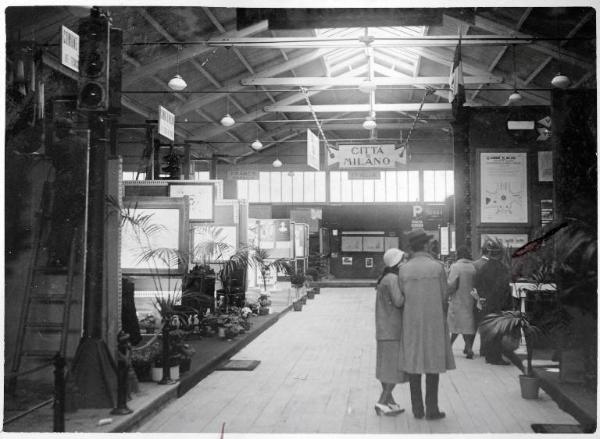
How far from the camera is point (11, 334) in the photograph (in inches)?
183

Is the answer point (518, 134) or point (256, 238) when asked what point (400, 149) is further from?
point (518, 134)

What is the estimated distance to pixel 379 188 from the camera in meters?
25.2

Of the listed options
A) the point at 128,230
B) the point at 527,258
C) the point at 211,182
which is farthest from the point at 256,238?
the point at 527,258

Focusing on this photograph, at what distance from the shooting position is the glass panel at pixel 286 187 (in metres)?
26.1

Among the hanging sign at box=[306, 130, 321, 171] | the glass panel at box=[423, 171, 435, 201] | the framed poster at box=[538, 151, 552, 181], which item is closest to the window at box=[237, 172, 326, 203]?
the glass panel at box=[423, 171, 435, 201]

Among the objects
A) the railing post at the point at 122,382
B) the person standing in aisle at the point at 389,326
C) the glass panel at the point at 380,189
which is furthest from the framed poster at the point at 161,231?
the glass panel at the point at 380,189

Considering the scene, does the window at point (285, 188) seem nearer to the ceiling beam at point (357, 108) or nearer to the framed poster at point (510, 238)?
the ceiling beam at point (357, 108)

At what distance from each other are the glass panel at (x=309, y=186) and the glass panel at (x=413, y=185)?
3.78 meters

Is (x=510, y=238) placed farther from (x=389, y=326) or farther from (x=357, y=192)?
(x=357, y=192)

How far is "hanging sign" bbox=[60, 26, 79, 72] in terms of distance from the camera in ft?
13.8

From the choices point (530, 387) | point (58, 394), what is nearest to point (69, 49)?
point (58, 394)

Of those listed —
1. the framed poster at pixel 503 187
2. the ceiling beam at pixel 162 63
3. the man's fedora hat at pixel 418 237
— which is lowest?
the man's fedora hat at pixel 418 237

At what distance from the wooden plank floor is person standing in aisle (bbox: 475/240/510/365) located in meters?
0.58

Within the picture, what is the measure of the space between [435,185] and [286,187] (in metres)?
5.88
